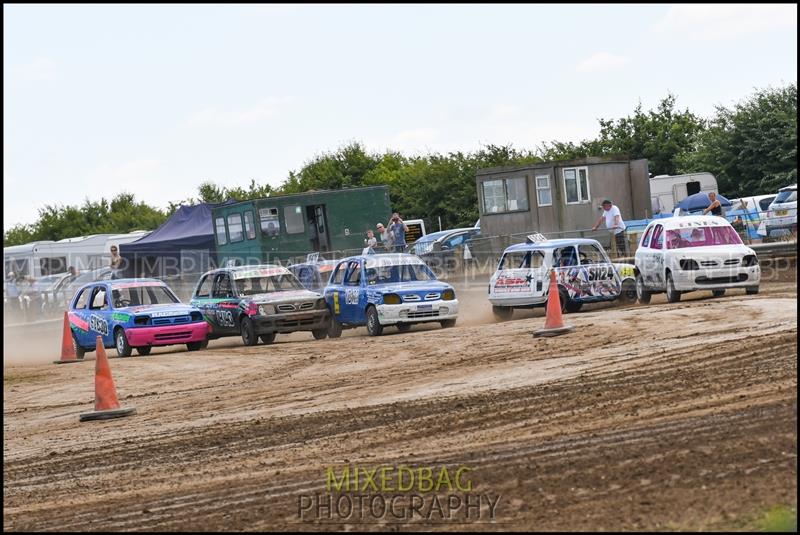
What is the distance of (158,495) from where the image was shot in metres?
9.41

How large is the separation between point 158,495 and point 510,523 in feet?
10.6

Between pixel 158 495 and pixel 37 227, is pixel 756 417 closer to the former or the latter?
pixel 158 495

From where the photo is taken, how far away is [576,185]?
35.8 m

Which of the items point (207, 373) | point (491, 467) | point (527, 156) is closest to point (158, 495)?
point (491, 467)

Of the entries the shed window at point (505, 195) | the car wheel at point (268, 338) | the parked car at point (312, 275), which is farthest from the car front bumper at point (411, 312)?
the shed window at point (505, 195)

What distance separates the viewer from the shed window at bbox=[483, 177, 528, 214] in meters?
35.9

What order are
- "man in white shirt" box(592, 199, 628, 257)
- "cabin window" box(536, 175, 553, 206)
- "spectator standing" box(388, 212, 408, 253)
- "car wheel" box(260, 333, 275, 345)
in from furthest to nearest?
"cabin window" box(536, 175, 553, 206), "spectator standing" box(388, 212, 408, 253), "man in white shirt" box(592, 199, 628, 257), "car wheel" box(260, 333, 275, 345)

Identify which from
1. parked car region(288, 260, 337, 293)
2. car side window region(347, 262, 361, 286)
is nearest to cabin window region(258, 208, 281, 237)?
parked car region(288, 260, 337, 293)

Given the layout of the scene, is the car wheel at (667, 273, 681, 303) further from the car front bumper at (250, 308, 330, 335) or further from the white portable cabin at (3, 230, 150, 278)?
the white portable cabin at (3, 230, 150, 278)

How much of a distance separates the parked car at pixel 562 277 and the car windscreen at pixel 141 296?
610 cm

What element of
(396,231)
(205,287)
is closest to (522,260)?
(205,287)

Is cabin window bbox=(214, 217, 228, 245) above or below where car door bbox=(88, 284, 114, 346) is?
above

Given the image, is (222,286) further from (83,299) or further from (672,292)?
(672,292)

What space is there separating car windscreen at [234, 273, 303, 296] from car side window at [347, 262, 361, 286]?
105 centimetres
